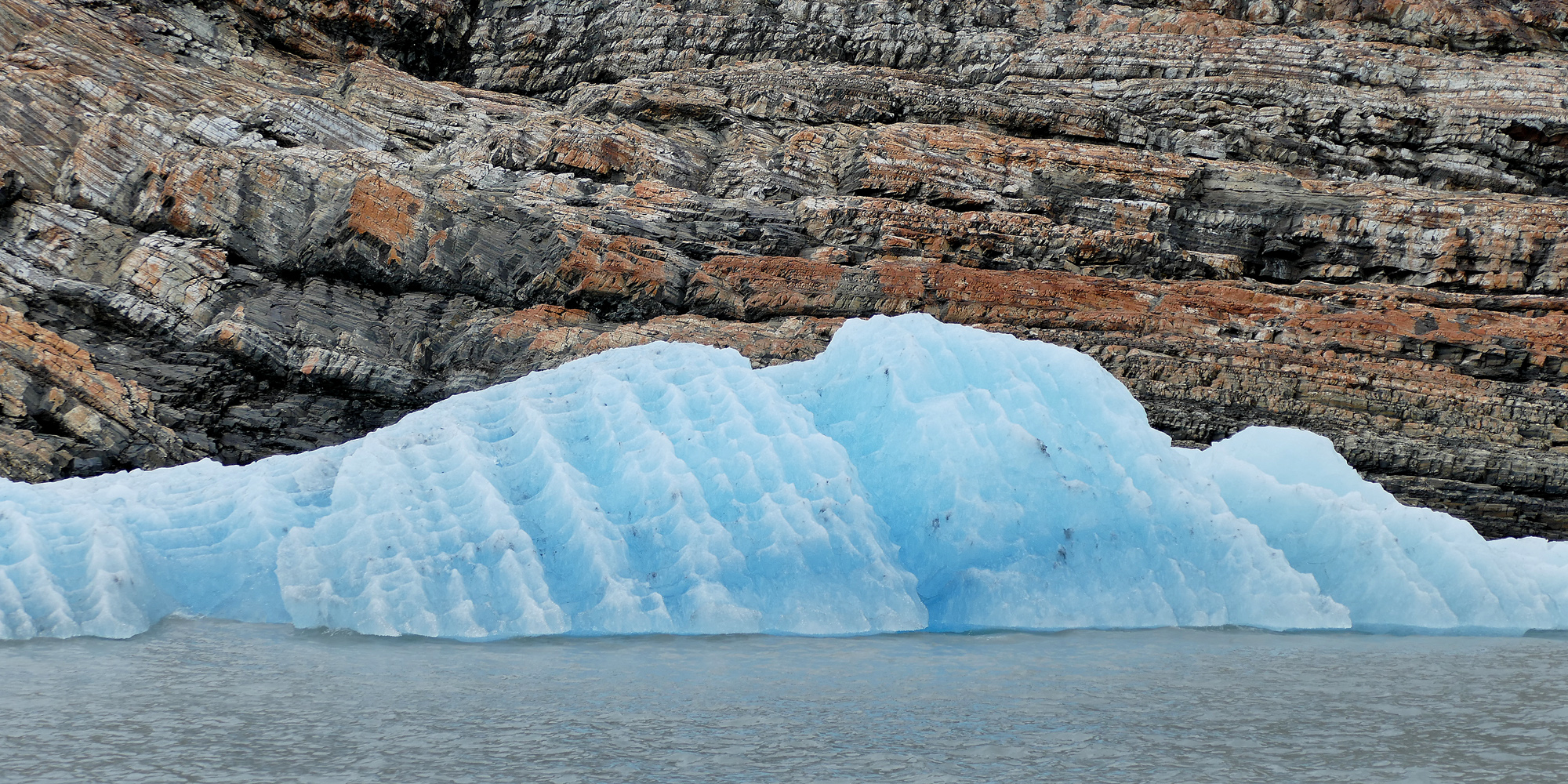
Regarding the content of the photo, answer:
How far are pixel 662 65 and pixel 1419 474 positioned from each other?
16684mm

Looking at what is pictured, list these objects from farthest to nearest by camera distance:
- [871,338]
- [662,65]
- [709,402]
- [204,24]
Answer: [662,65] → [204,24] → [871,338] → [709,402]

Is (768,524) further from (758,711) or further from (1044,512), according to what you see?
(758,711)

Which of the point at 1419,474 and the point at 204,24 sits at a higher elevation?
the point at 204,24

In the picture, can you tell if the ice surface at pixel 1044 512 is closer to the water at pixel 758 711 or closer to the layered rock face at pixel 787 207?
the water at pixel 758 711

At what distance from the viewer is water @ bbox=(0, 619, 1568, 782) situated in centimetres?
396

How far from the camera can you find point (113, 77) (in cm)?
1970

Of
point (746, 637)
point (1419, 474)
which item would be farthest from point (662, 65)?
point (746, 637)

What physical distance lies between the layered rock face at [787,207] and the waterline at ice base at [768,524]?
7.73 metres

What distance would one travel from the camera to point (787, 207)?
2025 centimetres

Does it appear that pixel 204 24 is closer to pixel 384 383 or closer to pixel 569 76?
pixel 569 76

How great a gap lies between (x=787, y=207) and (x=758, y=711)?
53.0 feet

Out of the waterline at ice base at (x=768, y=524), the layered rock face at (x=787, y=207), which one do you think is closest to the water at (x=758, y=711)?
the waterline at ice base at (x=768, y=524)

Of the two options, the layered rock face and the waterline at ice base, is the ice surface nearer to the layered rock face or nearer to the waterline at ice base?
the waterline at ice base

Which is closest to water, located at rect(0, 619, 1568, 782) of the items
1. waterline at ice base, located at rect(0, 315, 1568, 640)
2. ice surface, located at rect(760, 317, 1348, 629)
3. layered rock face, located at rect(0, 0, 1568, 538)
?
waterline at ice base, located at rect(0, 315, 1568, 640)
